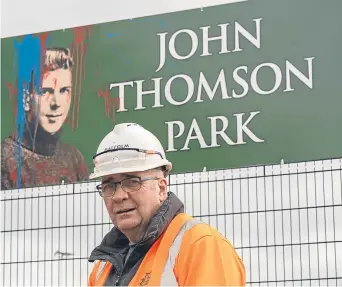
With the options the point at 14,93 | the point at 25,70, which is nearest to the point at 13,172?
the point at 14,93

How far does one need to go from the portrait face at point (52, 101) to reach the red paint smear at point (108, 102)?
0.34m

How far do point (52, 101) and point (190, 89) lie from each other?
1.38 metres

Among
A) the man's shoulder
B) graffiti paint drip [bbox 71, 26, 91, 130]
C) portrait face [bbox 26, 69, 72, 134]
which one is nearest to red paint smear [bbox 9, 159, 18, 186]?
portrait face [bbox 26, 69, 72, 134]

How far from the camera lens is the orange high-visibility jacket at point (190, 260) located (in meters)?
4.70

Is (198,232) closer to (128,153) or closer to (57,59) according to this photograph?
(128,153)

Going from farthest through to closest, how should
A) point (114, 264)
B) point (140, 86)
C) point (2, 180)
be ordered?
point (2, 180) < point (140, 86) < point (114, 264)

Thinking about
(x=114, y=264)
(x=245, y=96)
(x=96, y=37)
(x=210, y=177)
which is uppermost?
(x=96, y=37)

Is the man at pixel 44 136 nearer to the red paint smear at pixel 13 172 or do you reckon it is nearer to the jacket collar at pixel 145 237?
the red paint smear at pixel 13 172

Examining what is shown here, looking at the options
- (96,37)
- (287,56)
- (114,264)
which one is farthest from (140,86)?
(114,264)

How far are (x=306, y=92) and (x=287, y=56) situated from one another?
1.10 feet

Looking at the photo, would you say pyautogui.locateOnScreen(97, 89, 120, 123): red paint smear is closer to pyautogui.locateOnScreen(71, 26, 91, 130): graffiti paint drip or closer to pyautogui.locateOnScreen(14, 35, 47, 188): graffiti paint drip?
pyautogui.locateOnScreen(71, 26, 91, 130): graffiti paint drip

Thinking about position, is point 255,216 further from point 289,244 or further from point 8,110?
point 8,110

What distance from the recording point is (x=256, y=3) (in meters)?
9.05

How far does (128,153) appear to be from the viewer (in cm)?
507
